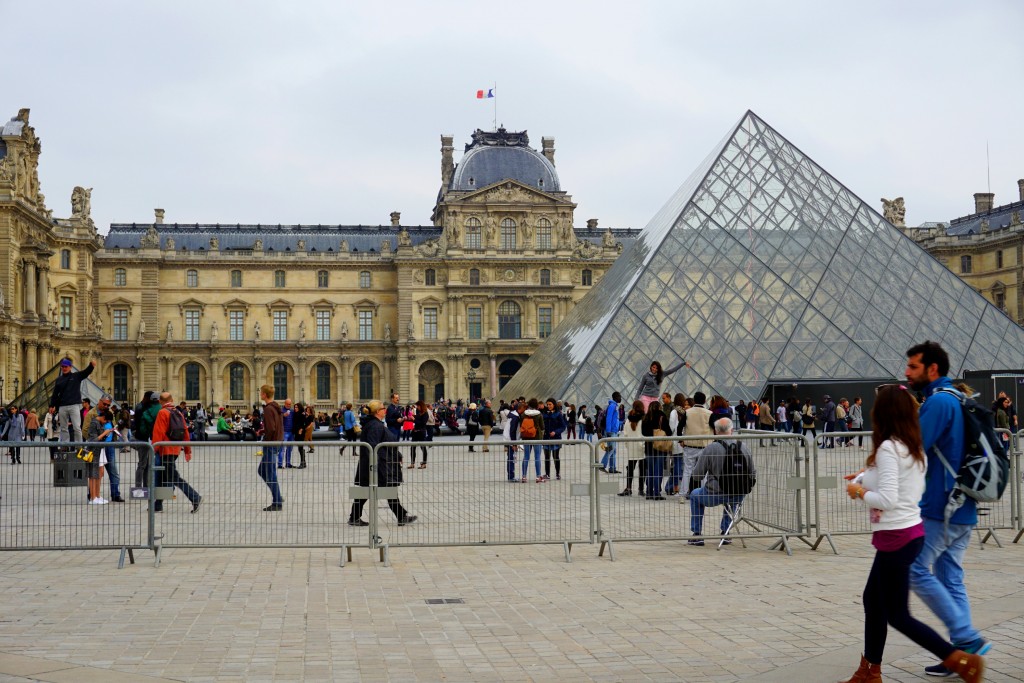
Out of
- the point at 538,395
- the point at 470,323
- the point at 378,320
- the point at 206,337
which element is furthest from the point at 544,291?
the point at 538,395

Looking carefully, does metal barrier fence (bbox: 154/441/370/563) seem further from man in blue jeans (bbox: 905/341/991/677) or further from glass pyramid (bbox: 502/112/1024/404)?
glass pyramid (bbox: 502/112/1024/404)

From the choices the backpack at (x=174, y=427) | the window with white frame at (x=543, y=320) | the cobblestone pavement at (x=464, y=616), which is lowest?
the cobblestone pavement at (x=464, y=616)

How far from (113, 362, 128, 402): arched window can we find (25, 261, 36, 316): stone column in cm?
1910

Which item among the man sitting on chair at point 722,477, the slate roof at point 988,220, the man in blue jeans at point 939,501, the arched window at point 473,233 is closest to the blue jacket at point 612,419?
the man sitting on chair at point 722,477

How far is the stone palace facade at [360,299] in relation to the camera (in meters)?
63.2

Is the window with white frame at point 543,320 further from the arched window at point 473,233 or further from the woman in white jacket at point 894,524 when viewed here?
Result: the woman in white jacket at point 894,524

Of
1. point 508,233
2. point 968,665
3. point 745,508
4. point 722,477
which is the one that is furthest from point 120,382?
point 968,665

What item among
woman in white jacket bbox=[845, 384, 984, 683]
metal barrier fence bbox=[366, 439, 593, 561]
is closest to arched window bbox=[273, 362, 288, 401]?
metal barrier fence bbox=[366, 439, 593, 561]

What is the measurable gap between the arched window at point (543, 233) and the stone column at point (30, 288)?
90.9ft

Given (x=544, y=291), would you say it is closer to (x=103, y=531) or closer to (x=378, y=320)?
(x=378, y=320)

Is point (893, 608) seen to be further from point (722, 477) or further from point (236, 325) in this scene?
point (236, 325)

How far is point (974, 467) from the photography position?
17.6 feet

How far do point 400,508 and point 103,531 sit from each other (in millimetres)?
2340

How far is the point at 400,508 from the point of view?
9.28m
